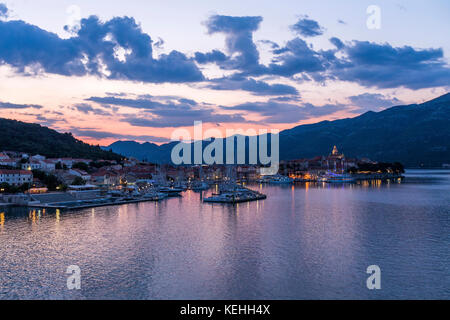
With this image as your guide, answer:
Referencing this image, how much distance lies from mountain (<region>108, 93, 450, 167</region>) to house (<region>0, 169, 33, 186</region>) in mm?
110522

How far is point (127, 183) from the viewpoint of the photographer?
50.2m

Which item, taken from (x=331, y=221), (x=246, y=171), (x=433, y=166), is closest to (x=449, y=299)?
(x=331, y=221)

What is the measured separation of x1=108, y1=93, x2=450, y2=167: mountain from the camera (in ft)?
495

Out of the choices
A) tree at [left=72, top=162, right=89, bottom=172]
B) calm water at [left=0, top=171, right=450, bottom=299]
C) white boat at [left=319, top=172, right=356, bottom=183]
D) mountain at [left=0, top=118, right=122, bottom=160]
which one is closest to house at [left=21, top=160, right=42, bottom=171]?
tree at [left=72, top=162, right=89, bottom=172]

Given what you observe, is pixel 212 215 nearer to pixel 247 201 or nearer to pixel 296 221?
pixel 296 221

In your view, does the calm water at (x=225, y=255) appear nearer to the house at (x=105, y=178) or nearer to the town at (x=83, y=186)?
the town at (x=83, y=186)

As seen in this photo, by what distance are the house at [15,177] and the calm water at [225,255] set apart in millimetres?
15197

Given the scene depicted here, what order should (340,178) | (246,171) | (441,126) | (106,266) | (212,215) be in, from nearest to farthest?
(106,266) → (212,215) → (340,178) → (246,171) → (441,126)

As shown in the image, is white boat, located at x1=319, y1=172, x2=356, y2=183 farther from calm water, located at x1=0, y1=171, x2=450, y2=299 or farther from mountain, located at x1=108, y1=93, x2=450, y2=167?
mountain, located at x1=108, y1=93, x2=450, y2=167

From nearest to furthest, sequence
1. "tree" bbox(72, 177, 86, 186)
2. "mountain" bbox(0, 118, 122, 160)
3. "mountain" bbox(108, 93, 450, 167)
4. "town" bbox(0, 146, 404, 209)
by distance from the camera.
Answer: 1. "town" bbox(0, 146, 404, 209)
2. "tree" bbox(72, 177, 86, 186)
3. "mountain" bbox(0, 118, 122, 160)
4. "mountain" bbox(108, 93, 450, 167)

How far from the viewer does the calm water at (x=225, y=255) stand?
36.4 feet
